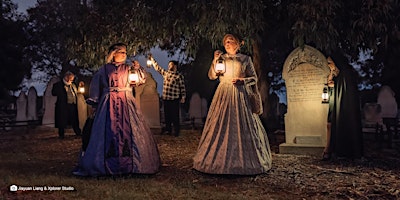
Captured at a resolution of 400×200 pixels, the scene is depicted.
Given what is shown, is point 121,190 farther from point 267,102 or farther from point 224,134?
point 267,102

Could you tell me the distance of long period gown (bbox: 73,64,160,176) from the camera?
5504mm

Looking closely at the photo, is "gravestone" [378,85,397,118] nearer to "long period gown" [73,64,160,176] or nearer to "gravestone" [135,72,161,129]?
→ "gravestone" [135,72,161,129]

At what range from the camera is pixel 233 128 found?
5.88 meters

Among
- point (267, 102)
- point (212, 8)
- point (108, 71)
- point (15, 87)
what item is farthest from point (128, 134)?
point (15, 87)

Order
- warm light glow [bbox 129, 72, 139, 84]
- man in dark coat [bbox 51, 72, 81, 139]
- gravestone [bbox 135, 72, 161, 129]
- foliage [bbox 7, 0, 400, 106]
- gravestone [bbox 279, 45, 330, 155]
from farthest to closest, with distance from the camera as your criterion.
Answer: gravestone [bbox 135, 72, 161, 129]
man in dark coat [bbox 51, 72, 81, 139]
gravestone [bbox 279, 45, 330, 155]
foliage [bbox 7, 0, 400, 106]
warm light glow [bbox 129, 72, 139, 84]

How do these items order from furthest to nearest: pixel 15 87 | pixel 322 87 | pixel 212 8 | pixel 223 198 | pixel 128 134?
pixel 15 87 → pixel 322 87 → pixel 212 8 → pixel 128 134 → pixel 223 198

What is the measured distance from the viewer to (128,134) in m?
5.63

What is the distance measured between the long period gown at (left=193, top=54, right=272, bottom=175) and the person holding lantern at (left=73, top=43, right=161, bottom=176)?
91 centimetres

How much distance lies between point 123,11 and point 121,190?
19.4 ft

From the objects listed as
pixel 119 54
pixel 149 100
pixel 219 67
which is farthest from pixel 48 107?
pixel 219 67

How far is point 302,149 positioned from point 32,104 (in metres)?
14.6

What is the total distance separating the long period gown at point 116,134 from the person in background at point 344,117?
3.76 metres

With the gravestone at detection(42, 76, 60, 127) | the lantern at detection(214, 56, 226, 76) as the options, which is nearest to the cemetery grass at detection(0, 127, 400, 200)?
the lantern at detection(214, 56, 226, 76)

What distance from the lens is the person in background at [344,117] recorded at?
289 inches
